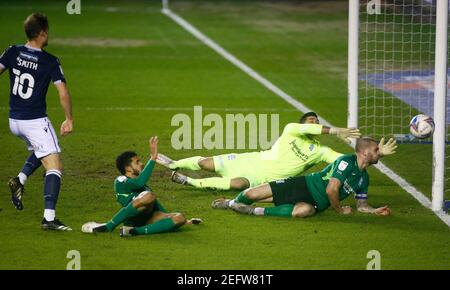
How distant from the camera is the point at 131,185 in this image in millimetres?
10852

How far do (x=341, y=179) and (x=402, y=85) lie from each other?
9.54 meters

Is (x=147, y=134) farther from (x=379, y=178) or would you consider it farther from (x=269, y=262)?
(x=269, y=262)

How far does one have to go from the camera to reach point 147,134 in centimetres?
1656

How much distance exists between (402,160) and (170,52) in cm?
1105

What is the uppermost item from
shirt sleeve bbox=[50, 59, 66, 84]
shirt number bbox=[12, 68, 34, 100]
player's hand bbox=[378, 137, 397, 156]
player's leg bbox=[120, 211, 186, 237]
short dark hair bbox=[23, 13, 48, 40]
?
short dark hair bbox=[23, 13, 48, 40]

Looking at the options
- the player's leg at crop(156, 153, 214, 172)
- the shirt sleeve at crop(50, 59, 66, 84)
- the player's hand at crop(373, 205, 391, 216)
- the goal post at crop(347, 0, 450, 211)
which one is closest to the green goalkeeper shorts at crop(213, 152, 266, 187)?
the player's leg at crop(156, 153, 214, 172)

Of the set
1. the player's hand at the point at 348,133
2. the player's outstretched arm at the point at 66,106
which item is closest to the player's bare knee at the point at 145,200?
the player's outstretched arm at the point at 66,106

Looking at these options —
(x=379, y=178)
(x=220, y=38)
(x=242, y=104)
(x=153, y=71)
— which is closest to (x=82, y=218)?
(x=379, y=178)

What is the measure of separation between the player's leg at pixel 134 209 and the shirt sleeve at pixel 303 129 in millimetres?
2317

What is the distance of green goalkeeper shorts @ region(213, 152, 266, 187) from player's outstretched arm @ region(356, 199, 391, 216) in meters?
1.27

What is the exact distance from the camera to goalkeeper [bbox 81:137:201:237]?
35.3 feet

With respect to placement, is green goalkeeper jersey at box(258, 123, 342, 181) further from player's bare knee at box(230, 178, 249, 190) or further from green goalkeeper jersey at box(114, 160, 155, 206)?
green goalkeeper jersey at box(114, 160, 155, 206)

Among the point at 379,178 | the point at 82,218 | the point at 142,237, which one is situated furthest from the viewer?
the point at 379,178
